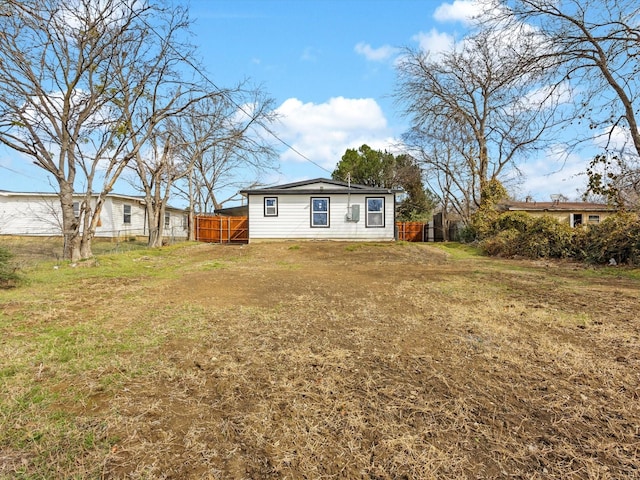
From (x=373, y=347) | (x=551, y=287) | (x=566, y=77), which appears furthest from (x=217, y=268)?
(x=566, y=77)

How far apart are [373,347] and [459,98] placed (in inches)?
801

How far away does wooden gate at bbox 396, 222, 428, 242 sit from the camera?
23453 mm

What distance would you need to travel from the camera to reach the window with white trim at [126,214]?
23.2m

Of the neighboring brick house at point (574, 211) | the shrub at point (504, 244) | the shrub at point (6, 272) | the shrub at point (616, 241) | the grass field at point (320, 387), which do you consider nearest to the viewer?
the grass field at point (320, 387)

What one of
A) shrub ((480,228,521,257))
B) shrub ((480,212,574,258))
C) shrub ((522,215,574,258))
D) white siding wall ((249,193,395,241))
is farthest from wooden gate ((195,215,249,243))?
shrub ((522,215,574,258))

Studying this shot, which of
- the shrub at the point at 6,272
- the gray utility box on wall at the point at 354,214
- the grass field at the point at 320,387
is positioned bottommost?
the grass field at the point at 320,387

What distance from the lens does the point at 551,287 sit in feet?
21.3

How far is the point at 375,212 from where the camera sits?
16.7m

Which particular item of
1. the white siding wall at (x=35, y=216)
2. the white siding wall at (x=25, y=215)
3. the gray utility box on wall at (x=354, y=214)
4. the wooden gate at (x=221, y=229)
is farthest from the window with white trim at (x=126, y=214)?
the gray utility box on wall at (x=354, y=214)

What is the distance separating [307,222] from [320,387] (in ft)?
46.4

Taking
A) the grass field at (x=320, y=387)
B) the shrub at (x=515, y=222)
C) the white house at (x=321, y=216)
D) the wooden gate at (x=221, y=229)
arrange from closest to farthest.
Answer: the grass field at (x=320, y=387), the shrub at (x=515, y=222), the white house at (x=321, y=216), the wooden gate at (x=221, y=229)

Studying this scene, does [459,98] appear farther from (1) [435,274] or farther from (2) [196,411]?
(2) [196,411]

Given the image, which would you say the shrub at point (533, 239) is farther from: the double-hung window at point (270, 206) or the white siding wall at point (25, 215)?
the white siding wall at point (25, 215)

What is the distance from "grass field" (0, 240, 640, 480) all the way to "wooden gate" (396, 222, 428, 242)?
1781cm
